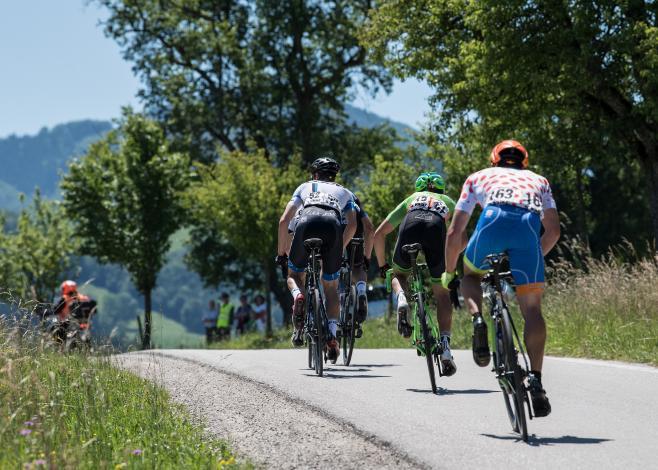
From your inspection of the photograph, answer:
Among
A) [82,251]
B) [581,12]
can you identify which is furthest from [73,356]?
[82,251]

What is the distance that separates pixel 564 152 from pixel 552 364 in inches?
632

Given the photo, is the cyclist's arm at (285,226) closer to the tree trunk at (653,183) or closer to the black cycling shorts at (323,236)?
the black cycling shorts at (323,236)

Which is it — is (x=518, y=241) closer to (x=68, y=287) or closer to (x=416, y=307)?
(x=416, y=307)

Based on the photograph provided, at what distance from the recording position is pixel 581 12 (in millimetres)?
21406

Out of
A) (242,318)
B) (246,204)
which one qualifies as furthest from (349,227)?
(246,204)

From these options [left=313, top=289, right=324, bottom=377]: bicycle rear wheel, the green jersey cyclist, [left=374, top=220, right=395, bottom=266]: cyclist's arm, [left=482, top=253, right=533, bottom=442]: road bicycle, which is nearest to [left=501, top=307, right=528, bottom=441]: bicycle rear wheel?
[left=482, top=253, right=533, bottom=442]: road bicycle

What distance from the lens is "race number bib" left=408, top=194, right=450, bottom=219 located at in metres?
8.92

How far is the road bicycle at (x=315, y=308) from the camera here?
9.37 meters

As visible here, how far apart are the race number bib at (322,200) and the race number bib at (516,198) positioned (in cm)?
346

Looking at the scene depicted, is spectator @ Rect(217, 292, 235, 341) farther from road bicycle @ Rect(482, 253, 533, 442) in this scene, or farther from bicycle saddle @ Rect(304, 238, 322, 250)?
road bicycle @ Rect(482, 253, 533, 442)

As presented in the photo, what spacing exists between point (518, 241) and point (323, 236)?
358cm

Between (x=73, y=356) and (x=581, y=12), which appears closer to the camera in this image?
(x=73, y=356)

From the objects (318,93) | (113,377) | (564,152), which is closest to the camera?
(113,377)

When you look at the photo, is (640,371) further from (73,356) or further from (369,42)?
(369,42)
